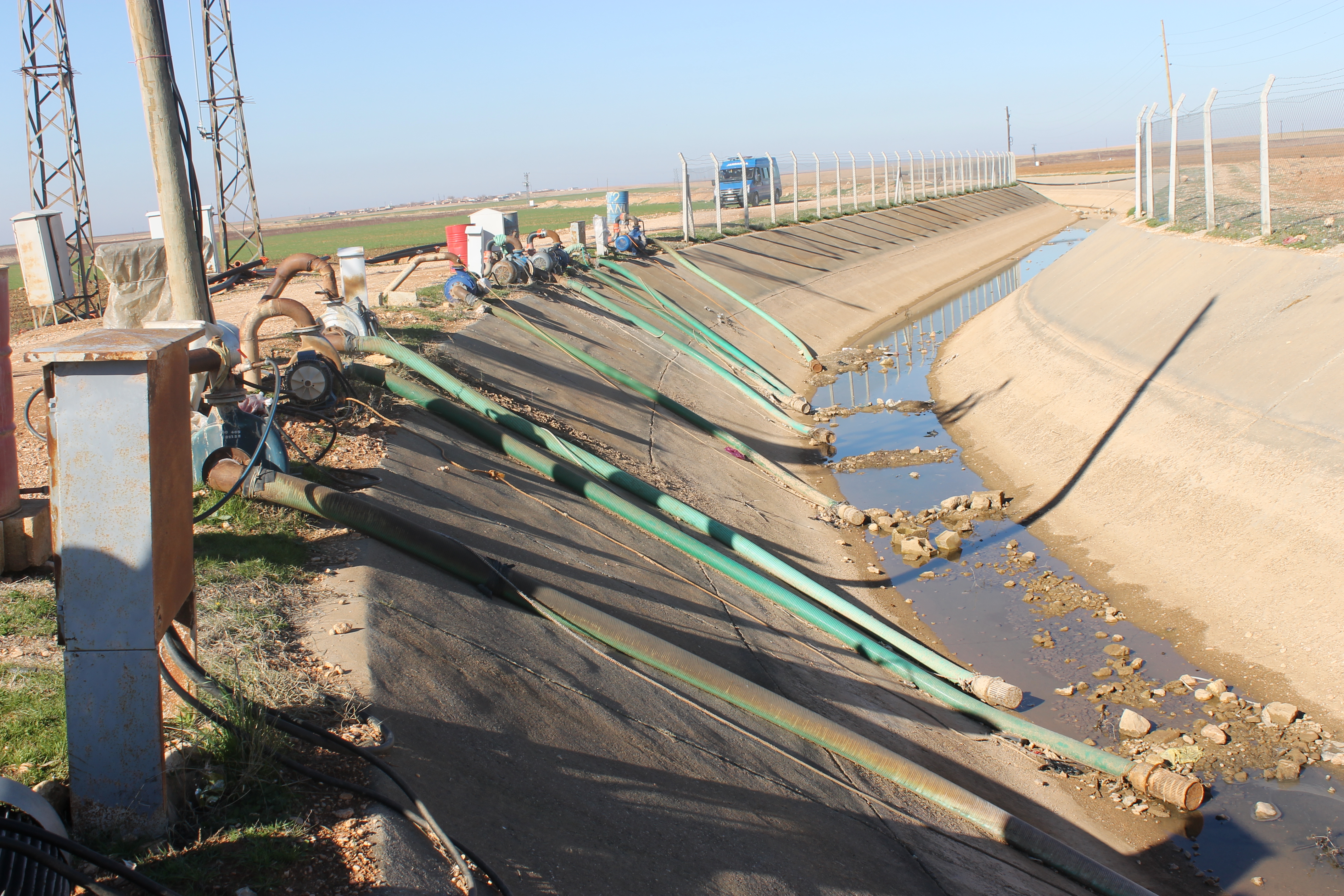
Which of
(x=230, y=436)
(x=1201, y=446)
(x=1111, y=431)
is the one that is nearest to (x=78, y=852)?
(x=230, y=436)

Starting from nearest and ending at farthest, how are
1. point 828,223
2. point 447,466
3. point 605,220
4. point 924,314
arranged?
1. point 447,466
2. point 605,220
3. point 924,314
4. point 828,223

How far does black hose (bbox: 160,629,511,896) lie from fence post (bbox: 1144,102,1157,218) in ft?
96.5

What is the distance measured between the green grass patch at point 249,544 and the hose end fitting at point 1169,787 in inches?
269

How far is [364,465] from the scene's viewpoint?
8.66m

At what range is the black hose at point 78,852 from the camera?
2984 mm

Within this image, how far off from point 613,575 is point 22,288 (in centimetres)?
3003

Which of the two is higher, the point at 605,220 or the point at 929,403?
the point at 605,220

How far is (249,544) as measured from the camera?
652cm

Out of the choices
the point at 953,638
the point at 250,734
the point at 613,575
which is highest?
the point at 250,734

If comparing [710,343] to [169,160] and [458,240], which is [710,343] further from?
[169,160]

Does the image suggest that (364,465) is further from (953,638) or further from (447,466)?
(953,638)

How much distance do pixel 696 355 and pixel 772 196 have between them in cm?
2174

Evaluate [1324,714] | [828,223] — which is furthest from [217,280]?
[828,223]

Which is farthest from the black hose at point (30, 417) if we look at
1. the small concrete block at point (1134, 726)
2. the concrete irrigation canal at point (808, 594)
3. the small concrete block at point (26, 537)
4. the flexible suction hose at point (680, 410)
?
the small concrete block at point (1134, 726)
